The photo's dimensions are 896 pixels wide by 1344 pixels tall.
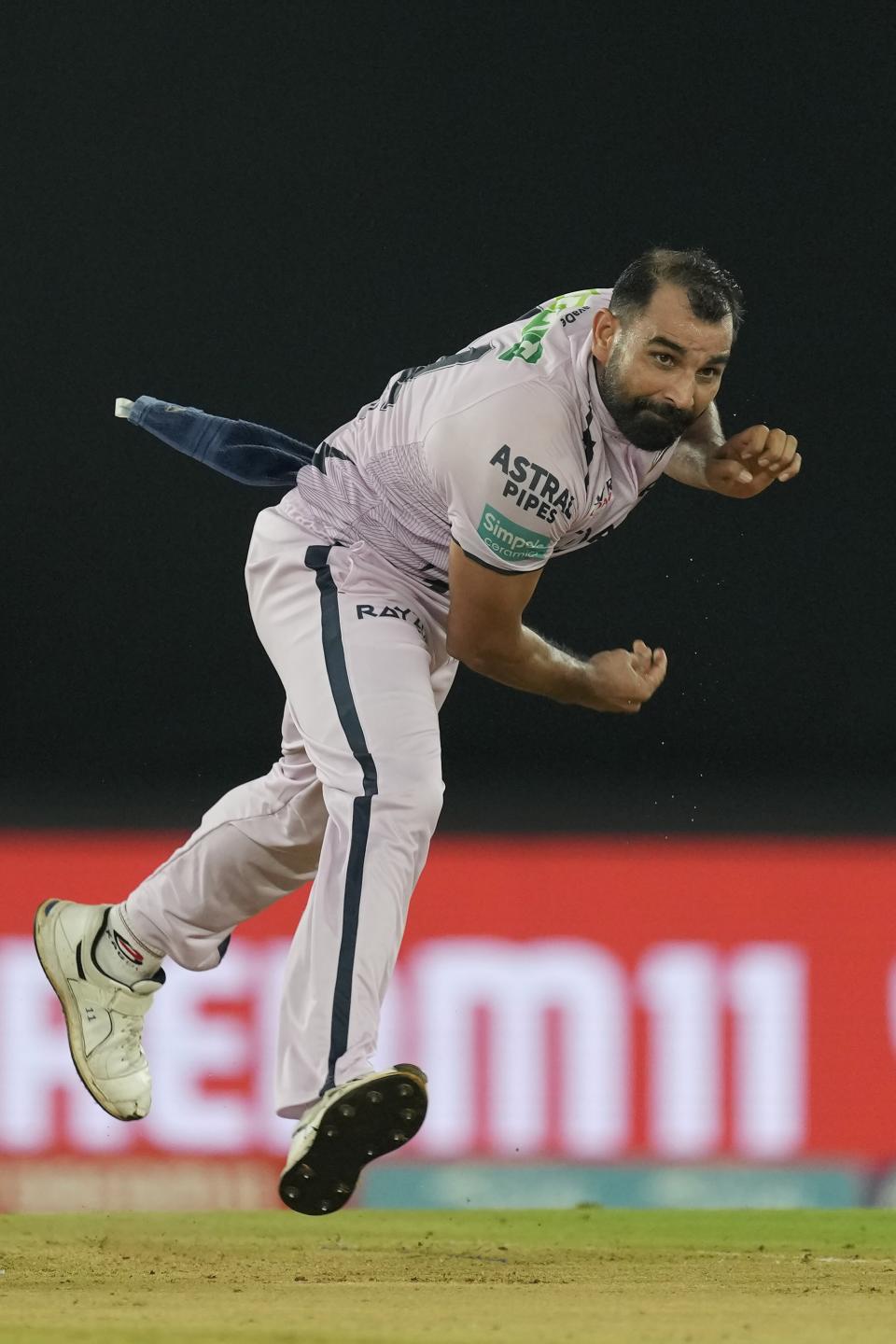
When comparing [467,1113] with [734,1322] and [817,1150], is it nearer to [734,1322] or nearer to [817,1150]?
[817,1150]

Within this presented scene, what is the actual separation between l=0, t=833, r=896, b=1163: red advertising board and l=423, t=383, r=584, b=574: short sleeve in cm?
254

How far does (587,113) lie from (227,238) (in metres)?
1.28

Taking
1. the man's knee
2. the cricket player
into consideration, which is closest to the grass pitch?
the cricket player

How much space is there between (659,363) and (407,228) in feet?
11.2

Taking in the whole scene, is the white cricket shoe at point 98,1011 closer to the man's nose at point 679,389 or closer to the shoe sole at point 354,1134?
the shoe sole at point 354,1134

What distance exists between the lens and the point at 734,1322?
3.21 metres

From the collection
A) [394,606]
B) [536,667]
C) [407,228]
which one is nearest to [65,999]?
[394,606]

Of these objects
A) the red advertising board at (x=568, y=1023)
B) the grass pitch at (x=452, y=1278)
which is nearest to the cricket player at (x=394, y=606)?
the grass pitch at (x=452, y=1278)

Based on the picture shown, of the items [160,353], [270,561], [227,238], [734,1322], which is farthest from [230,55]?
[734,1322]

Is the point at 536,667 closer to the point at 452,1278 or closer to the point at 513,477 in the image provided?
the point at 513,477

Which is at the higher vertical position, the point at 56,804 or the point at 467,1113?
the point at 56,804

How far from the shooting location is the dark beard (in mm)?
3154

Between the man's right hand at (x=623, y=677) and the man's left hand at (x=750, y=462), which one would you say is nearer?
the man's right hand at (x=623, y=677)

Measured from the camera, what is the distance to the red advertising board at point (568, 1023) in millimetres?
5445
